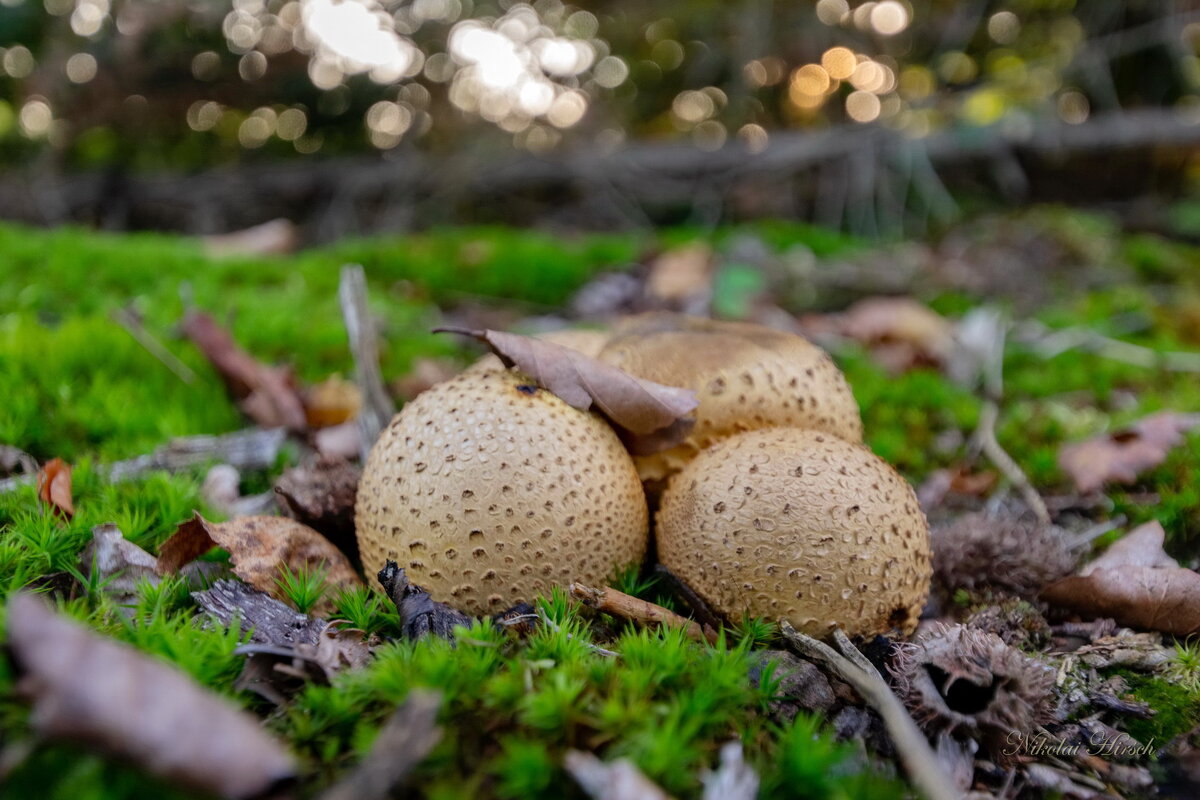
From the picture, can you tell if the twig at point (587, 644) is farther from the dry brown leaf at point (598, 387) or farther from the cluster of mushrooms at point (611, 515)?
the dry brown leaf at point (598, 387)

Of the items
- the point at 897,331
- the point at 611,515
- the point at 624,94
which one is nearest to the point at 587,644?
the point at 611,515

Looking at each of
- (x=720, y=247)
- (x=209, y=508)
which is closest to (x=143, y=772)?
(x=209, y=508)

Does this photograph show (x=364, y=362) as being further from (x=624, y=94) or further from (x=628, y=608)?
(x=624, y=94)

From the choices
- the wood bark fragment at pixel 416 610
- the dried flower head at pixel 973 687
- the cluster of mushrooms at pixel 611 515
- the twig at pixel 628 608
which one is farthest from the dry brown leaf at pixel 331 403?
the dried flower head at pixel 973 687

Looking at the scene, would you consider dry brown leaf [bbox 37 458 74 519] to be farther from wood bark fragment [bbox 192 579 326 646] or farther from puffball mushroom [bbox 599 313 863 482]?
puffball mushroom [bbox 599 313 863 482]

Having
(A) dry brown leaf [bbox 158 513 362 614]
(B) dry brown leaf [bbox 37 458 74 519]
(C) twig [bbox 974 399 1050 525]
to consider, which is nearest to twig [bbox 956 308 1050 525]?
(C) twig [bbox 974 399 1050 525]

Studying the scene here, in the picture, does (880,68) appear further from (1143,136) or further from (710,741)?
(710,741)
